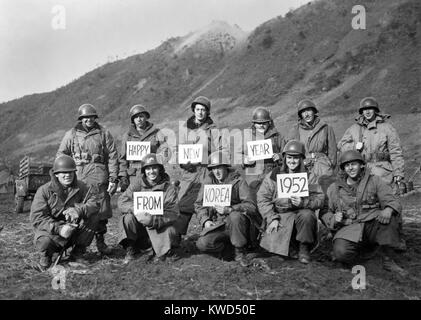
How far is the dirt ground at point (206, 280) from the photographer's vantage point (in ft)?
17.9

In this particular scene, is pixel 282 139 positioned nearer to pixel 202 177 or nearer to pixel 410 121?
pixel 202 177

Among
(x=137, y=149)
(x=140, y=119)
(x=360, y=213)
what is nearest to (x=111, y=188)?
(x=137, y=149)

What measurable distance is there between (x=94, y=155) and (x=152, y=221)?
1.67 metres

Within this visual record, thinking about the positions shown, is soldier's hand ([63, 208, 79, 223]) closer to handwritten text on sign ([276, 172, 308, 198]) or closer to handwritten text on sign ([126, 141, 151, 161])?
handwritten text on sign ([126, 141, 151, 161])

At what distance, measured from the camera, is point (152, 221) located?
6.60 metres

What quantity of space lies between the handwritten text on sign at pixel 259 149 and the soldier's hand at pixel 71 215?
2612 mm

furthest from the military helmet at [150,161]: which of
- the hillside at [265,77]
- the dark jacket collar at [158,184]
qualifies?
the hillside at [265,77]

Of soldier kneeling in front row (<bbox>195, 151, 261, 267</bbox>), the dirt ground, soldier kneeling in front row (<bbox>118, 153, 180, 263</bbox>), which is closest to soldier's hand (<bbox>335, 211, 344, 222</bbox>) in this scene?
the dirt ground

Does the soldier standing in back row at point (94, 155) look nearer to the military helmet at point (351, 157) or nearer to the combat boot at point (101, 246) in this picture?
→ the combat boot at point (101, 246)

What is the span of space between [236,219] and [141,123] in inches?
96.8

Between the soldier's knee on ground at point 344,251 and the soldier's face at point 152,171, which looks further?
the soldier's face at point 152,171

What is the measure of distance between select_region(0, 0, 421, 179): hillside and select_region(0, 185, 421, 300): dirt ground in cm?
1211

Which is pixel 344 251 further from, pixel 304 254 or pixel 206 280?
pixel 206 280
